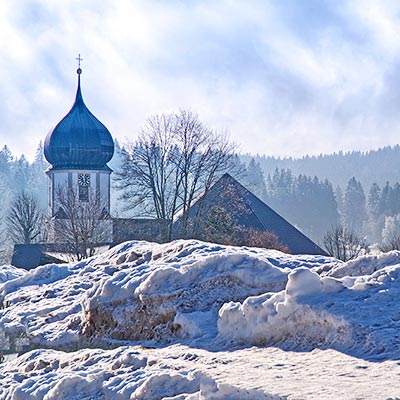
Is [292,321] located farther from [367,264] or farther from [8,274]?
[8,274]

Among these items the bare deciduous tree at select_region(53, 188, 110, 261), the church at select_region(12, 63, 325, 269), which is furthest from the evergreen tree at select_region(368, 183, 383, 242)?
the bare deciduous tree at select_region(53, 188, 110, 261)

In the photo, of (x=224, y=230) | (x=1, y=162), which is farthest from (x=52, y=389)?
(x=1, y=162)

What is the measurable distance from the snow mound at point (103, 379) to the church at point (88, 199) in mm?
28974

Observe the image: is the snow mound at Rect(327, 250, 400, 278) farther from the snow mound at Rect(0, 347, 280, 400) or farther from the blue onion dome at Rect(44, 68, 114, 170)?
the blue onion dome at Rect(44, 68, 114, 170)

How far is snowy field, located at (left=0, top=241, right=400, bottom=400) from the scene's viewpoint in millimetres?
5492

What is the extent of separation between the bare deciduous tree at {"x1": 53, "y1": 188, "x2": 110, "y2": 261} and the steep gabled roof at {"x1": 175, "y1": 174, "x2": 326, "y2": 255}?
3942 millimetres

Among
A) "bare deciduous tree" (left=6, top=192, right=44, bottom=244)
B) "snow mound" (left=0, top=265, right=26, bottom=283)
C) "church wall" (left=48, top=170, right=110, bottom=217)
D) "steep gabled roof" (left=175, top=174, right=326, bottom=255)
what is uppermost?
"church wall" (left=48, top=170, right=110, bottom=217)

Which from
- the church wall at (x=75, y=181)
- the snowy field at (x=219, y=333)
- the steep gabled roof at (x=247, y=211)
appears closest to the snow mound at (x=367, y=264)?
the snowy field at (x=219, y=333)

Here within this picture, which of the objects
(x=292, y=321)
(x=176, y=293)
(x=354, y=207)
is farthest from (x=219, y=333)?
(x=354, y=207)

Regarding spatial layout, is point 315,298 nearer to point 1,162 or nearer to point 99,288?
point 99,288

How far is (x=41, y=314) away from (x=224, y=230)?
1133 inches

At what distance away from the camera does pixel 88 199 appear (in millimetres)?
49312

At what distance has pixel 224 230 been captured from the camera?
3862cm

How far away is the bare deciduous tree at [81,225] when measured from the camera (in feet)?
129
